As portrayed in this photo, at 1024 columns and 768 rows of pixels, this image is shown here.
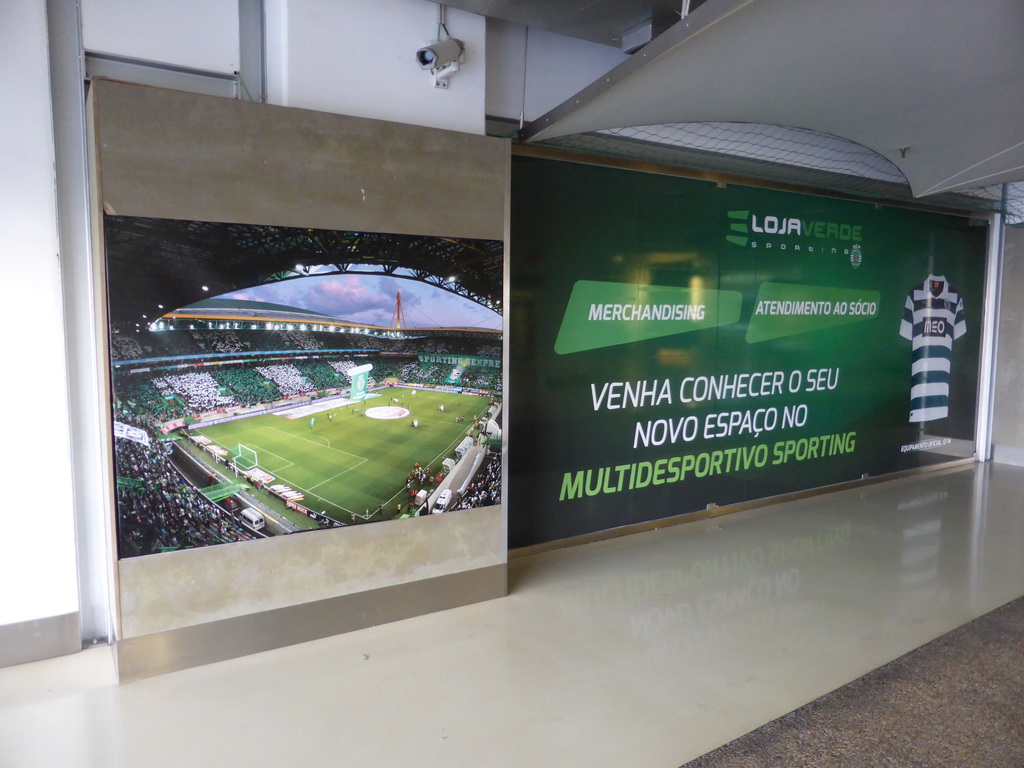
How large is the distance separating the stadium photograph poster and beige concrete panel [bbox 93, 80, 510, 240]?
0.08m

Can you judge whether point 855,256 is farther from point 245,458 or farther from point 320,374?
point 245,458

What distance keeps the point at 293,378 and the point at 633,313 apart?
2514 millimetres

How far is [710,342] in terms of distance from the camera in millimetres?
5215

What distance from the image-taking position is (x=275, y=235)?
9.86 ft

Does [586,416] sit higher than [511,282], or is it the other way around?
[511,282]

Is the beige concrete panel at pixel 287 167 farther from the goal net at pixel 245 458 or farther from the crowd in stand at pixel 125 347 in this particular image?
the goal net at pixel 245 458

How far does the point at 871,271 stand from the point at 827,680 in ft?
14.8

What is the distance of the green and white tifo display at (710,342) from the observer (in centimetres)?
442

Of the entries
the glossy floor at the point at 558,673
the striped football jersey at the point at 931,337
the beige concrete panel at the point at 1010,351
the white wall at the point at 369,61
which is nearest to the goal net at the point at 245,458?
the glossy floor at the point at 558,673

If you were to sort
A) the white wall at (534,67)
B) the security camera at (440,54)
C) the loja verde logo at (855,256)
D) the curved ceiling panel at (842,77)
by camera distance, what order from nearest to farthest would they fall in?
1. the curved ceiling panel at (842,77)
2. the security camera at (440,54)
3. the white wall at (534,67)
4. the loja verde logo at (855,256)

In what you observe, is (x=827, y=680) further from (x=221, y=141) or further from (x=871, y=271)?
(x=871, y=271)

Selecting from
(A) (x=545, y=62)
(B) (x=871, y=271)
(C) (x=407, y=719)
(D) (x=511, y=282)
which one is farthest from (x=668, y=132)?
(C) (x=407, y=719)

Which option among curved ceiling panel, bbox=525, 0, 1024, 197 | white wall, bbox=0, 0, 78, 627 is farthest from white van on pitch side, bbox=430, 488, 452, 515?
curved ceiling panel, bbox=525, 0, 1024, 197

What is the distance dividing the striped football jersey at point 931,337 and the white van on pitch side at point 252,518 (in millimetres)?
6147
